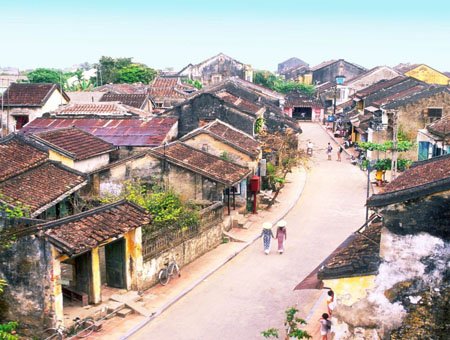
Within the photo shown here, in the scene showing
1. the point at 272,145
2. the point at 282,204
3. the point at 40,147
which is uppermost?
the point at 40,147

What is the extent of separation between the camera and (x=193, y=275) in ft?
61.4

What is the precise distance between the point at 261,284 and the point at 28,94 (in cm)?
3069

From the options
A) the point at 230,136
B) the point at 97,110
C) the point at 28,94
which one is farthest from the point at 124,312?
the point at 28,94

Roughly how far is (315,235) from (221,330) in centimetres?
1013

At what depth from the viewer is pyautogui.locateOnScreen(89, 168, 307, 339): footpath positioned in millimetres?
14821

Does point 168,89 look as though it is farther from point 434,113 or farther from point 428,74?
point 428,74

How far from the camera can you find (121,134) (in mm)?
29250

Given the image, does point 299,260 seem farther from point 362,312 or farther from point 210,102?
point 210,102

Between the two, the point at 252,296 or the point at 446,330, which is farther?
the point at 252,296

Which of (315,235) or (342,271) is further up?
(342,271)

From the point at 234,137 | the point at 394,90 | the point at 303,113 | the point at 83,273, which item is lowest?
the point at 303,113

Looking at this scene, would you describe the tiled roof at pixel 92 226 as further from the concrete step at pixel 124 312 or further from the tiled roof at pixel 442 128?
the tiled roof at pixel 442 128

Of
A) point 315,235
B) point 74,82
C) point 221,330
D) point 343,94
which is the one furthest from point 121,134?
point 74,82

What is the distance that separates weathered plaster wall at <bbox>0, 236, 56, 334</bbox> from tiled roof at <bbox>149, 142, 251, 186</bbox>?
10035 mm
